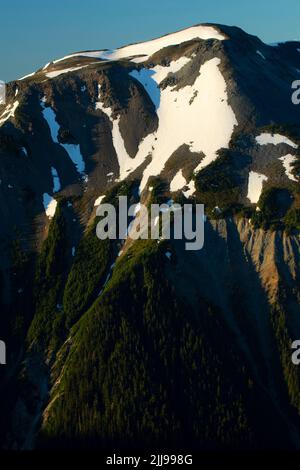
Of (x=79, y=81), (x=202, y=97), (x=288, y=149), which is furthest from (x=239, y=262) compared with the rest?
(x=79, y=81)

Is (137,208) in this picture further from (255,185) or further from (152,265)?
(255,185)

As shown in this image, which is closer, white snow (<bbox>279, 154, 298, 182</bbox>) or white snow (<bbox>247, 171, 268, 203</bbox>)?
white snow (<bbox>247, 171, 268, 203</bbox>)

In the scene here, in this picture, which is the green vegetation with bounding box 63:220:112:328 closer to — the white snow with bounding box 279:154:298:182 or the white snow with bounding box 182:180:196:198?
the white snow with bounding box 182:180:196:198

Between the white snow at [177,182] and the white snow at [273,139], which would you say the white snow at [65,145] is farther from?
the white snow at [273,139]

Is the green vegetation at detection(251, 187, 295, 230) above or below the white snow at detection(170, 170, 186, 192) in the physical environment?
below

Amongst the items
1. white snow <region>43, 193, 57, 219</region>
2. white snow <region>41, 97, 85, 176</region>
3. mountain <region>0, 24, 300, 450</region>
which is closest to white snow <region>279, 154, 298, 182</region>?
mountain <region>0, 24, 300, 450</region>

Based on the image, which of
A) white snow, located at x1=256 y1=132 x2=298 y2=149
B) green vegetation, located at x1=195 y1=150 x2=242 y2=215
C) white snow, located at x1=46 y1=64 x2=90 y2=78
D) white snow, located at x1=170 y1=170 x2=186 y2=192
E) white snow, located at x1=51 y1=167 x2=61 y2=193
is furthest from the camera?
white snow, located at x1=46 y1=64 x2=90 y2=78

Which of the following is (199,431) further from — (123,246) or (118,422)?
(123,246)
